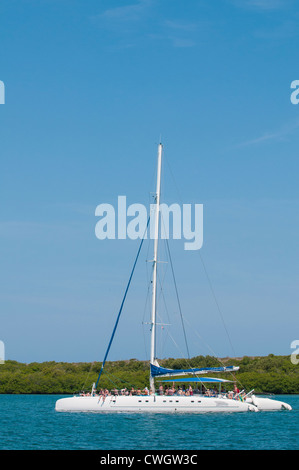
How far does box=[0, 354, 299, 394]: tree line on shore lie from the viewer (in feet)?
362

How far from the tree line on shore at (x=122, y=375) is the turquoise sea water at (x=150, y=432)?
4944cm

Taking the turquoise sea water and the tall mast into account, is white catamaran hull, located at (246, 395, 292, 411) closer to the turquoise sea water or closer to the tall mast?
the turquoise sea water

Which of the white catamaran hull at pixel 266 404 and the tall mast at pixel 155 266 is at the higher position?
the tall mast at pixel 155 266

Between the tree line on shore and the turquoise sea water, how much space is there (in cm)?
4944

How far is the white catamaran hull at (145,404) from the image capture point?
56.1m

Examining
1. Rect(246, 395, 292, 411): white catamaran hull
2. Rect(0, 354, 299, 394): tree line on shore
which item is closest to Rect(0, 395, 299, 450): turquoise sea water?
Rect(246, 395, 292, 411): white catamaran hull

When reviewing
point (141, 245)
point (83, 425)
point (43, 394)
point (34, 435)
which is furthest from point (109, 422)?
point (43, 394)

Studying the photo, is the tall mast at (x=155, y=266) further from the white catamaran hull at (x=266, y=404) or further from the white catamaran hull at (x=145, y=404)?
the white catamaran hull at (x=266, y=404)

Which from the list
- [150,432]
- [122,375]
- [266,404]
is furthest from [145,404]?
[122,375]

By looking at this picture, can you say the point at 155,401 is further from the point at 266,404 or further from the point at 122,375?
the point at 122,375

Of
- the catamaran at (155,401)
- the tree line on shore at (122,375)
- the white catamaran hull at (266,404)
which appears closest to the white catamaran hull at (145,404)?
the catamaran at (155,401)
